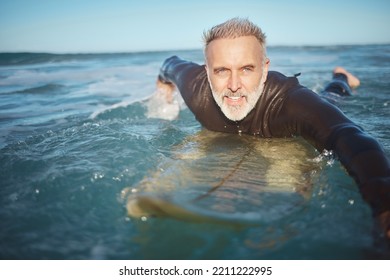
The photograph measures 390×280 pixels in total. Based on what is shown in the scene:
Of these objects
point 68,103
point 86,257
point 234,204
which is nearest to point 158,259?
point 86,257

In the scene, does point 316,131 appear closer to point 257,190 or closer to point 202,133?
point 257,190

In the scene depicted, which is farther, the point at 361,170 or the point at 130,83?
the point at 130,83

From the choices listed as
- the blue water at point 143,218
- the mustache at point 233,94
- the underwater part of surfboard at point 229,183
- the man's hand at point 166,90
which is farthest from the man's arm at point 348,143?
the man's hand at point 166,90

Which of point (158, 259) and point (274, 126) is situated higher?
point (274, 126)

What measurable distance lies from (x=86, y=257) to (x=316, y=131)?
6.60ft

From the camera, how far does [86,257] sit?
177 cm

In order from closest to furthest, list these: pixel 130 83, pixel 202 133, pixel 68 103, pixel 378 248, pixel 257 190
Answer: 1. pixel 378 248
2. pixel 257 190
3. pixel 202 133
4. pixel 68 103
5. pixel 130 83

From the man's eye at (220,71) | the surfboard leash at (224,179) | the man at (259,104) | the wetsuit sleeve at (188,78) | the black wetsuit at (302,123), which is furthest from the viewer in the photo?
the wetsuit sleeve at (188,78)

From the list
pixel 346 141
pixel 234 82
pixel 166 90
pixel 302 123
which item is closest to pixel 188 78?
pixel 234 82

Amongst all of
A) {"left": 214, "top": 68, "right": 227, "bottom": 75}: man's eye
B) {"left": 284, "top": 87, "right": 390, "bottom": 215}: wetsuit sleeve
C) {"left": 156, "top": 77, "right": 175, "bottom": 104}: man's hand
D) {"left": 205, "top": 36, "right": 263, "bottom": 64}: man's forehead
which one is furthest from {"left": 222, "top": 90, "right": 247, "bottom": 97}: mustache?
{"left": 156, "top": 77, "right": 175, "bottom": 104}: man's hand

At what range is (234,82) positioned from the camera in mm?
3057

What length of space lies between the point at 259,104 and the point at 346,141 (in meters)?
1.14

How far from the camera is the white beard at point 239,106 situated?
3145mm

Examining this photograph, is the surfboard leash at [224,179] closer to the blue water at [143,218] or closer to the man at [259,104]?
the blue water at [143,218]
